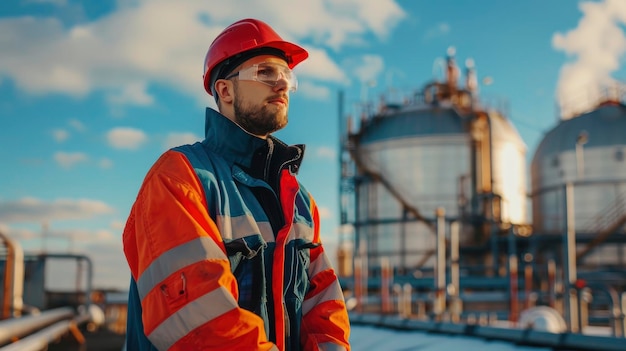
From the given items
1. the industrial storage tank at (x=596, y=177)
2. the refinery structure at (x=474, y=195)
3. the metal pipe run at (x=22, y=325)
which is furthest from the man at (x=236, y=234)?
the industrial storage tank at (x=596, y=177)

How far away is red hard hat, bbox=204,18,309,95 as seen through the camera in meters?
2.34

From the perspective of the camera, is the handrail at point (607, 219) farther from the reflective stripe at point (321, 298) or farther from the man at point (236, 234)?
the man at point (236, 234)

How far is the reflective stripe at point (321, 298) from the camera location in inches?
97.2

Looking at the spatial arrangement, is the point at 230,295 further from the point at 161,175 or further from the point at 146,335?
the point at 161,175

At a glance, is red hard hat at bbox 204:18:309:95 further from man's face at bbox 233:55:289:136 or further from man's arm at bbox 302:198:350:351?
man's arm at bbox 302:198:350:351

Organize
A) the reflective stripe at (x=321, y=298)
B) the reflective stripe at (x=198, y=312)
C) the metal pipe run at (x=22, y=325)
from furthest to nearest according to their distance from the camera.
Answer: the metal pipe run at (x=22, y=325), the reflective stripe at (x=321, y=298), the reflective stripe at (x=198, y=312)

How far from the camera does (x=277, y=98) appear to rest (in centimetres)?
236

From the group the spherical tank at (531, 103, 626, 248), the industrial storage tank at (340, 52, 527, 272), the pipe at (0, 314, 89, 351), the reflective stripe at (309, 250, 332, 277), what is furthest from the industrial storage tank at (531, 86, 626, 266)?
the reflective stripe at (309, 250, 332, 277)

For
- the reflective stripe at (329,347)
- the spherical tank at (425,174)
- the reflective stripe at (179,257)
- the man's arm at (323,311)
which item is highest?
the spherical tank at (425,174)

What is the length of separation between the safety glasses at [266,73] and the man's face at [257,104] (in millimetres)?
12

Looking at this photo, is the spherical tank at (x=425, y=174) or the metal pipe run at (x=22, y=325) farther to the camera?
the spherical tank at (x=425, y=174)

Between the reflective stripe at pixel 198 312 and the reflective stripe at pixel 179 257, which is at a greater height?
the reflective stripe at pixel 179 257

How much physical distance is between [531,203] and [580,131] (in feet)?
14.0

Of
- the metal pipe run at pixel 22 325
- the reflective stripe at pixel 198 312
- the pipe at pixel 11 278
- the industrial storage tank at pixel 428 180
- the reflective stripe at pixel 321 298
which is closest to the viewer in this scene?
the reflective stripe at pixel 198 312
